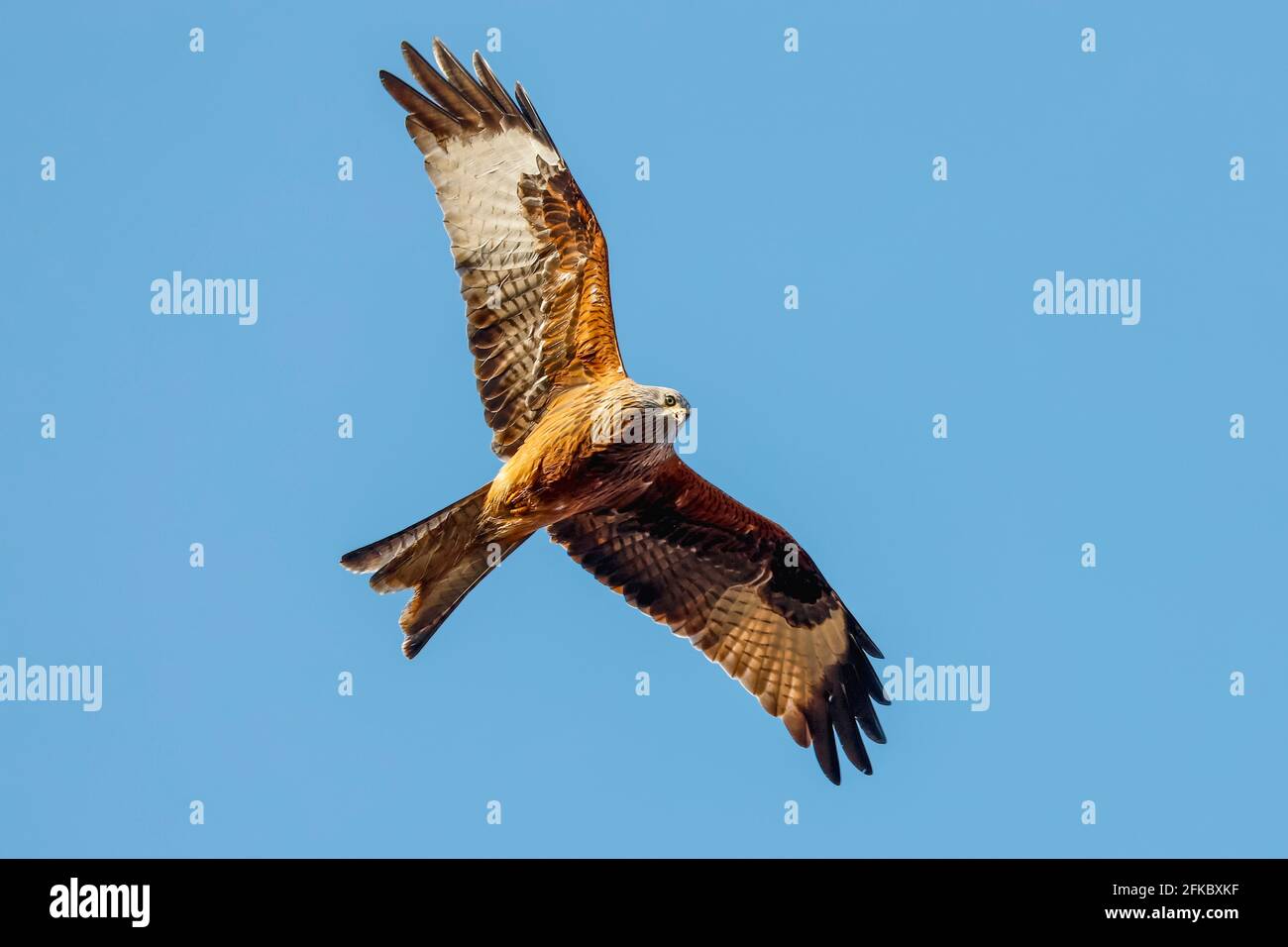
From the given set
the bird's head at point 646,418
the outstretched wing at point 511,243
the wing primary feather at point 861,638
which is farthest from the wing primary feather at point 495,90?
the wing primary feather at point 861,638

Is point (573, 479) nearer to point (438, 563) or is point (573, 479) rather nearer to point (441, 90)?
point (438, 563)

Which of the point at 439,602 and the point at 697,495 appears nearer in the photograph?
the point at 439,602

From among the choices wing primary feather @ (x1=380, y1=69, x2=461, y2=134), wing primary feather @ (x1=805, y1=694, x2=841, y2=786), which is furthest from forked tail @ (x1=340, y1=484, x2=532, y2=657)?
wing primary feather @ (x1=805, y1=694, x2=841, y2=786)

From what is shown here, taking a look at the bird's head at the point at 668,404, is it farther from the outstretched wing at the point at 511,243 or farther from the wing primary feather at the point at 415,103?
the wing primary feather at the point at 415,103

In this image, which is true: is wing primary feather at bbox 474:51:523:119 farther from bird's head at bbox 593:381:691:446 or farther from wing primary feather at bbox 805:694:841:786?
wing primary feather at bbox 805:694:841:786

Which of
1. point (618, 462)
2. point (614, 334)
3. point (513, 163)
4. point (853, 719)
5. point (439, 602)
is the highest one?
point (513, 163)

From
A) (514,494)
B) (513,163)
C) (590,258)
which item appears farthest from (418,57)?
(514,494)

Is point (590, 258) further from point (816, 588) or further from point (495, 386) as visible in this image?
point (816, 588)
